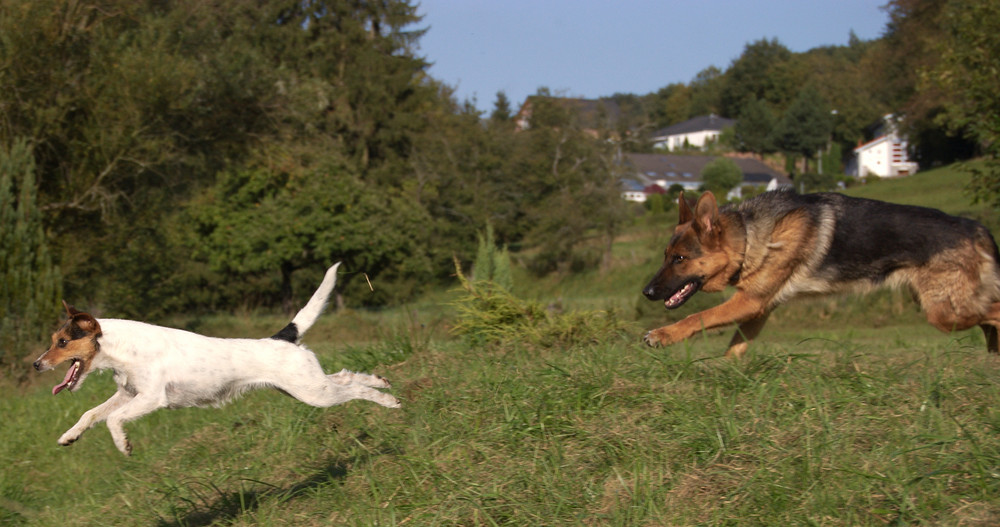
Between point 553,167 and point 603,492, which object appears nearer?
point 603,492

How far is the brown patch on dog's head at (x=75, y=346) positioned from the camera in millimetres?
5039

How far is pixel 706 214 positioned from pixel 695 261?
0.41 metres

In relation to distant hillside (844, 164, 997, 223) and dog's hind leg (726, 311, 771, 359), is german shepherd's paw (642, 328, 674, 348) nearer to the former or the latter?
dog's hind leg (726, 311, 771, 359)

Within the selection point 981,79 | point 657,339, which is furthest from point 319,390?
Result: point 981,79

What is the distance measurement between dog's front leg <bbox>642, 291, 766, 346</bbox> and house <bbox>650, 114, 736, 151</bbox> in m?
112

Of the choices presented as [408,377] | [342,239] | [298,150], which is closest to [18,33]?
[298,150]

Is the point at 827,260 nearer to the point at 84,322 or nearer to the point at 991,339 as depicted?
the point at 991,339

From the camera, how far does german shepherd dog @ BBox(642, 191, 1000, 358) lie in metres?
6.88

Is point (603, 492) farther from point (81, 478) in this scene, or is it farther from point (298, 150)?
point (298, 150)

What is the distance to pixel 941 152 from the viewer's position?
64312 millimetres

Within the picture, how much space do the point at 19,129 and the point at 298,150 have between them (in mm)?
9376

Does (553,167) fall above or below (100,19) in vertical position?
below

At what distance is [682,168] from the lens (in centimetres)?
9819

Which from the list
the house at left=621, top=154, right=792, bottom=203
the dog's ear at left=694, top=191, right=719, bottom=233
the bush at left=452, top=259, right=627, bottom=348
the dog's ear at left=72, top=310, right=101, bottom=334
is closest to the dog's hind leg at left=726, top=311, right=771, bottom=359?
the dog's ear at left=694, top=191, right=719, bottom=233
